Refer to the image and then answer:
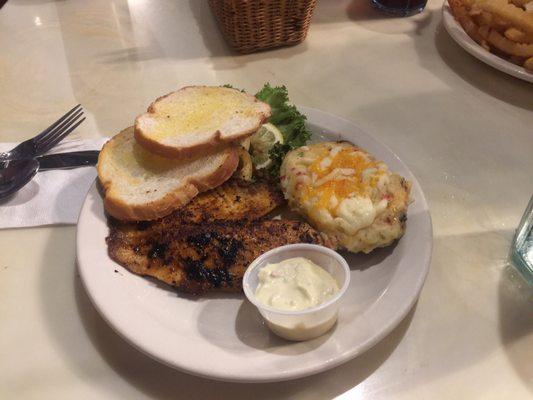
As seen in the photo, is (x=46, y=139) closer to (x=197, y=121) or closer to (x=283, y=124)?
(x=197, y=121)

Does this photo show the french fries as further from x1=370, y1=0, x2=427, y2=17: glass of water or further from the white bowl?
the white bowl

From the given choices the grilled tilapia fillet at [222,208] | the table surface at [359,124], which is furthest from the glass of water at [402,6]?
the grilled tilapia fillet at [222,208]

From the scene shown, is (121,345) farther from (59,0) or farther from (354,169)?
(59,0)

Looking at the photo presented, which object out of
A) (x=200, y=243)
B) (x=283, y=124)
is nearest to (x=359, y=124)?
(x=283, y=124)

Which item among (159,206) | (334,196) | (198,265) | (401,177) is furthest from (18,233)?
(401,177)

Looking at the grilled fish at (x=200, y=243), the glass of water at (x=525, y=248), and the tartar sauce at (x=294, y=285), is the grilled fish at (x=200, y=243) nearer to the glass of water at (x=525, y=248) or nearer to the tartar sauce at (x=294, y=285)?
the tartar sauce at (x=294, y=285)

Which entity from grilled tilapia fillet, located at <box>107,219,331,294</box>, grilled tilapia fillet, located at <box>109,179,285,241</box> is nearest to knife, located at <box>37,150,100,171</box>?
grilled tilapia fillet, located at <box>109,179,285,241</box>
